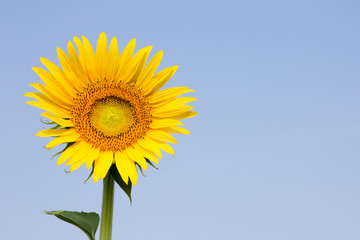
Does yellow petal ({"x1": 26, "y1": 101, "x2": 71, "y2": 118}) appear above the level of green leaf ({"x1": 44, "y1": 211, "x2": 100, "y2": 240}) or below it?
above

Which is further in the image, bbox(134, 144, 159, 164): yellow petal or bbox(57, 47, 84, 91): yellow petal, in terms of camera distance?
bbox(57, 47, 84, 91): yellow petal

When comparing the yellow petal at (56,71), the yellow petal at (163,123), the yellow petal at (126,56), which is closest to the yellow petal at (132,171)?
the yellow petal at (163,123)

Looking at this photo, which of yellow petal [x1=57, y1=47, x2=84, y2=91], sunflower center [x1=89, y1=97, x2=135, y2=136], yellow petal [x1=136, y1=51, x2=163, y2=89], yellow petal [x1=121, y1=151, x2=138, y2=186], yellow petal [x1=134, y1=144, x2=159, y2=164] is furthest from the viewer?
sunflower center [x1=89, y1=97, x2=135, y2=136]

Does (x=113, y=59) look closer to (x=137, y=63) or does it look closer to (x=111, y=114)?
(x=137, y=63)

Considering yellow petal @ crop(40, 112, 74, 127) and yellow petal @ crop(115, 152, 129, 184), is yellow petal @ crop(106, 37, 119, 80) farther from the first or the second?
yellow petal @ crop(115, 152, 129, 184)

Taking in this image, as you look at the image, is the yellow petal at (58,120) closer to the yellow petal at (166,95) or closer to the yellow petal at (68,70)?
the yellow petal at (68,70)

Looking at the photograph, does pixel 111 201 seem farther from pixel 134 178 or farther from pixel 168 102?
pixel 168 102

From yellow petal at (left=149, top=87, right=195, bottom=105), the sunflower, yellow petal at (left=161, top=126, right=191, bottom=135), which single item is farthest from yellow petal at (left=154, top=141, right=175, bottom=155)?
yellow petal at (left=149, top=87, right=195, bottom=105)
